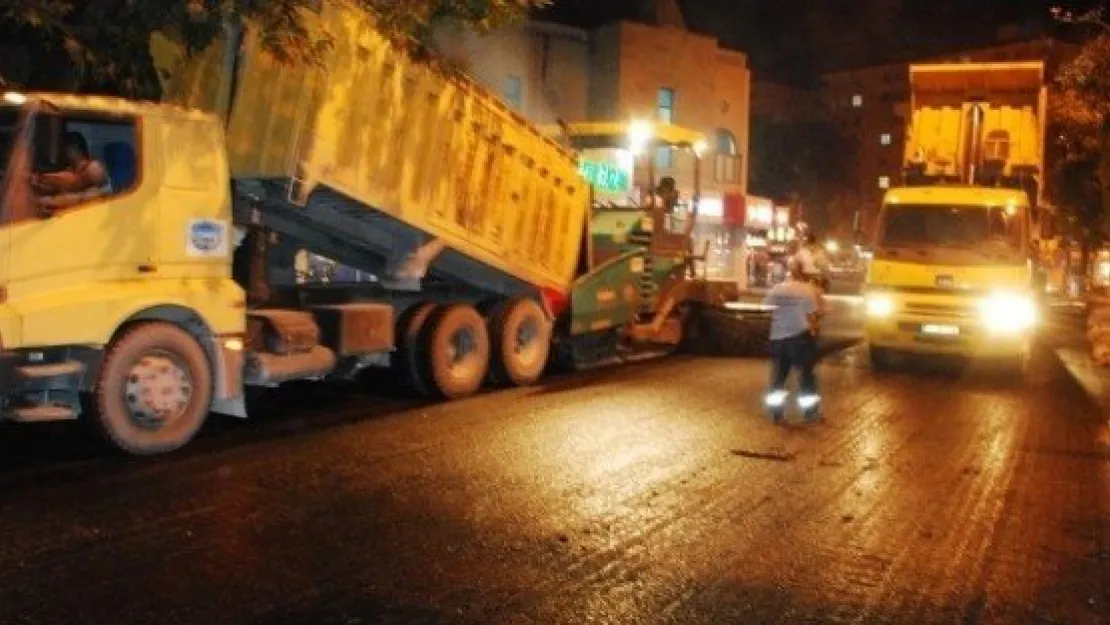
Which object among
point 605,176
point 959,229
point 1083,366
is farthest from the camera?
point 1083,366

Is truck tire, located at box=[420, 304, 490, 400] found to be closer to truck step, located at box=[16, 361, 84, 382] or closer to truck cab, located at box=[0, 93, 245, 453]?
truck cab, located at box=[0, 93, 245, 453]

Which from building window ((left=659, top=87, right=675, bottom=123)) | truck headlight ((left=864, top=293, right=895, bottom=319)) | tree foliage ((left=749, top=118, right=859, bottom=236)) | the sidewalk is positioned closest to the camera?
the sidewalk

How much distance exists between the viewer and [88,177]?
8000mm

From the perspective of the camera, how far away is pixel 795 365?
1058 cm

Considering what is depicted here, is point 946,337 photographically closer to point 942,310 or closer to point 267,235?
point 942,310

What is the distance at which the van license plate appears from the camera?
1432cm

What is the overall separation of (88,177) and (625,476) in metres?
4.14

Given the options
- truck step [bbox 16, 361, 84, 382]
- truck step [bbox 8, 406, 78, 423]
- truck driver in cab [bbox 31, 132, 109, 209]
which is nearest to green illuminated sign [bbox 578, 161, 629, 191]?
truck driver in cab [bbox 31, 132, 109, 209]

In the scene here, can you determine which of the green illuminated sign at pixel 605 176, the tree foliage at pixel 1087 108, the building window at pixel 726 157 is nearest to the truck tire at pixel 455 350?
the green illuminated sign at pixel 605 176

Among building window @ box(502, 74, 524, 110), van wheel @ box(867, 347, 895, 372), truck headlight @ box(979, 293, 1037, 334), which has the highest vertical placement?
building window @ box(502, 74, 524, 110)

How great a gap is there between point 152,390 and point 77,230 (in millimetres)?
1229

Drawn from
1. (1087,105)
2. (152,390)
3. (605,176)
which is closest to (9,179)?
(152,390)

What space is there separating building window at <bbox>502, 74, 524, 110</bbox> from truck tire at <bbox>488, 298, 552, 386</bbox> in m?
16.4

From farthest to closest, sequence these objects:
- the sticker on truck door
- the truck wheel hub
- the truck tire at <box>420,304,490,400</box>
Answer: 1. the truck tire at <box>420,304,490,400</box>
2. the sticker on truck door
3. the truck wheel hub
